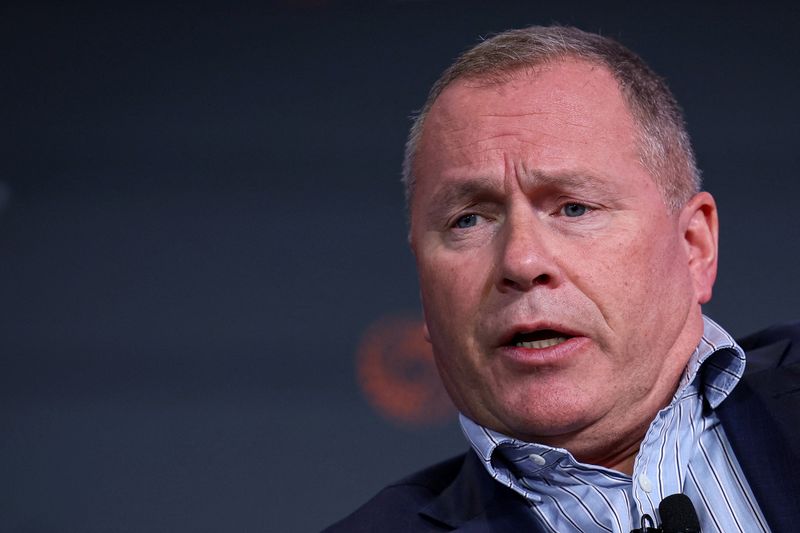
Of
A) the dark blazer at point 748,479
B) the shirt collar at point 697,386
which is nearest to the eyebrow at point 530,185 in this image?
the shirt collar at point 697,386

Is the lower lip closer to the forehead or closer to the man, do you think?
the man

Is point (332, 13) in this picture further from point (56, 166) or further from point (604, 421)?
point (604, 421)

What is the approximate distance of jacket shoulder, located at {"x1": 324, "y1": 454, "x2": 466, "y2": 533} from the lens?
1.72 m

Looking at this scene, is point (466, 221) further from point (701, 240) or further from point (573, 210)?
point (701, 240)

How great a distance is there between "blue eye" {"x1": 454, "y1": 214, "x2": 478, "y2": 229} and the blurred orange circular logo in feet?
3.69

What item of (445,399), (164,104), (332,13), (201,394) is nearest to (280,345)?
(201,394)

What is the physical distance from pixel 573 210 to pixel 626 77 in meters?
0.28

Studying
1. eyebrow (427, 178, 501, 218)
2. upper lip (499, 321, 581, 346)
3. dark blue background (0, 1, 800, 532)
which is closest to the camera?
upper lip (499, 321, 581, 346)

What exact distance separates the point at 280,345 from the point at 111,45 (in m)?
1.01

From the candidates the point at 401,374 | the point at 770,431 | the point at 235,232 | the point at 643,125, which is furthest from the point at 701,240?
the point at 235,232

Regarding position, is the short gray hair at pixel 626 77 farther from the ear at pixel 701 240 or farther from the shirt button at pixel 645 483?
the shirt button at pixel 645 483

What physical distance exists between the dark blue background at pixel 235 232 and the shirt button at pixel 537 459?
116 cm

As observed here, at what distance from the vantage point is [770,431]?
160 cm

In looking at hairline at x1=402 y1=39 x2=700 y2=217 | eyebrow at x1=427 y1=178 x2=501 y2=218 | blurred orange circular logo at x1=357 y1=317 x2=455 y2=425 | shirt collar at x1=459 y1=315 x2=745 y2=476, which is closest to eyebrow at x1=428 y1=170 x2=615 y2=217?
eyebrow at x1=427 y1=178 x2=501 y2=218
